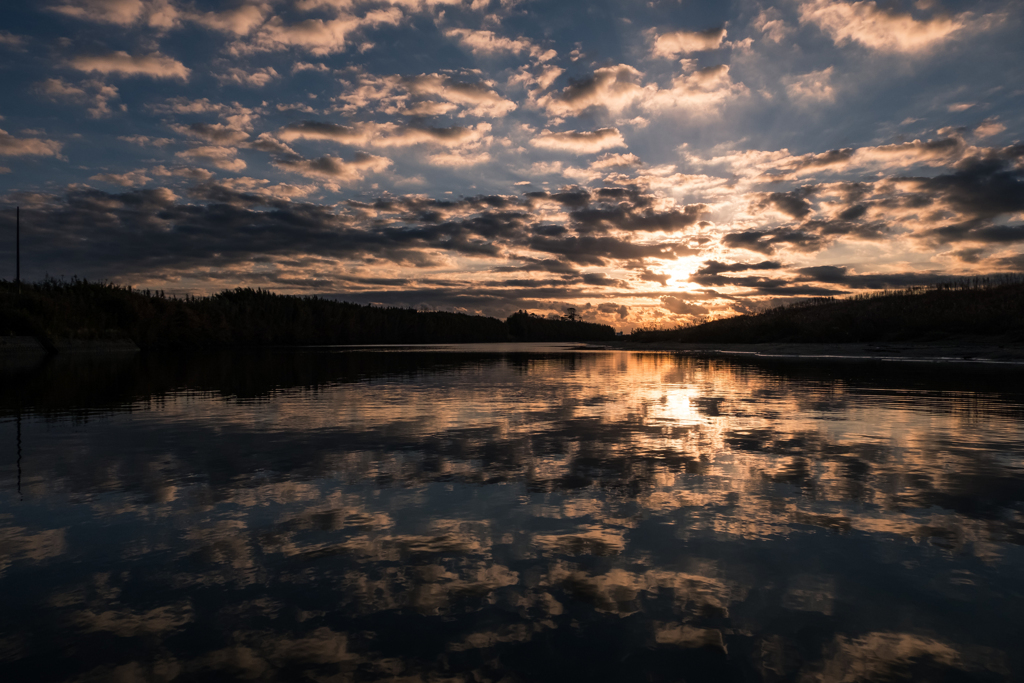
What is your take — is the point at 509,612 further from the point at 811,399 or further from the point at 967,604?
the point at 811,399

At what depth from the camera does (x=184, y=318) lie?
8950 cm

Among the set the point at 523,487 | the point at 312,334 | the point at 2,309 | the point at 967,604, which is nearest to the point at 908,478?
the point at 967,604

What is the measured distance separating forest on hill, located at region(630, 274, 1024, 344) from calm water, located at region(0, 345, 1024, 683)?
5129 cm

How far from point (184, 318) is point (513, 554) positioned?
9822 cm

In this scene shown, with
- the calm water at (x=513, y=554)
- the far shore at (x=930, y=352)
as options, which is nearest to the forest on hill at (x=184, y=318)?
the calm water at (x=513, y=554)

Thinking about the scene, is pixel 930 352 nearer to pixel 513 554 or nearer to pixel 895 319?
pixel 895 319

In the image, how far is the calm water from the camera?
4.06m

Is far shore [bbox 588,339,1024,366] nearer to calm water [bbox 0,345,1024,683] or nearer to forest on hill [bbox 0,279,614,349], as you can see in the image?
calm water [bbox 0,345,1024,683]

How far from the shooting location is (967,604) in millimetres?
4758

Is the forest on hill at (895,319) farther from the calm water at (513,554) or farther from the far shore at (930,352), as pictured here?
the calm water at (513,554)

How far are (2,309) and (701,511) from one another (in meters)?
66.5

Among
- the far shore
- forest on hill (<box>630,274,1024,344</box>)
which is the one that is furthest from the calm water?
forest on hill (<box>630,274,1024,344</box>)

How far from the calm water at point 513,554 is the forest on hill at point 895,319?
168 feet

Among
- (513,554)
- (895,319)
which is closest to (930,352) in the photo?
(895,319)
